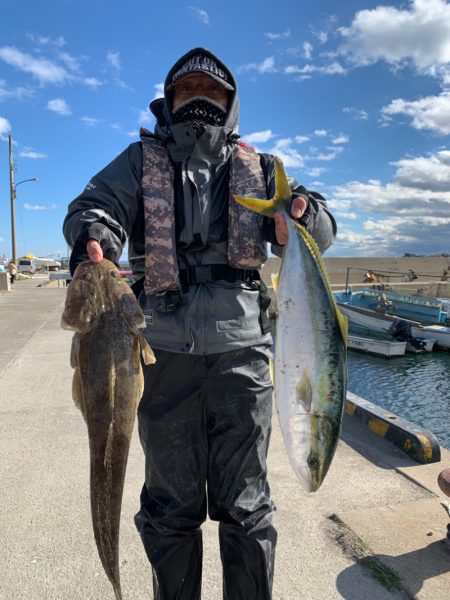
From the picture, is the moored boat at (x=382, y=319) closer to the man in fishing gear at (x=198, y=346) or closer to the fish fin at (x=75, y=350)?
the man in fishing gear at (x=198, y=346)

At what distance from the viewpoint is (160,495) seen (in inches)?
98.7

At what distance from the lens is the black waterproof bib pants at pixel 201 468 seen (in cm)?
244

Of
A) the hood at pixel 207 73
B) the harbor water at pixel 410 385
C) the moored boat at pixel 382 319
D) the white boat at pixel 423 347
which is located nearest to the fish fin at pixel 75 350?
the hood at pixel 207 73

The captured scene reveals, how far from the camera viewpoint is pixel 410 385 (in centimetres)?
1625

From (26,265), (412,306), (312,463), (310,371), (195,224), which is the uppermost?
(195,224)

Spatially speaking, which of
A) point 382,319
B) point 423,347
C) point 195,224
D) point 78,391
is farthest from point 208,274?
point 382,319

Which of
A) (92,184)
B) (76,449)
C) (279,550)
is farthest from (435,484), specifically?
(92,184)

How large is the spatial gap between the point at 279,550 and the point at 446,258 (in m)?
64.1

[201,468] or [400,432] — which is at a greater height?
[201,468]

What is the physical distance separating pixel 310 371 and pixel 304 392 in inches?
3.8

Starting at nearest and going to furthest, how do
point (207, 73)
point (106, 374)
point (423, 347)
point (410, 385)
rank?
point (106, 374) < point (207, 73) < point (410, 385) < point (423, 347)

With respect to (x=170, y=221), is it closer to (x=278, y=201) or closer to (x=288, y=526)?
(x=278, y=201)

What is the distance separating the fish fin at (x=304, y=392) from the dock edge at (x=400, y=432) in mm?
3114

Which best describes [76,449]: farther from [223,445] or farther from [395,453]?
[395,453]
